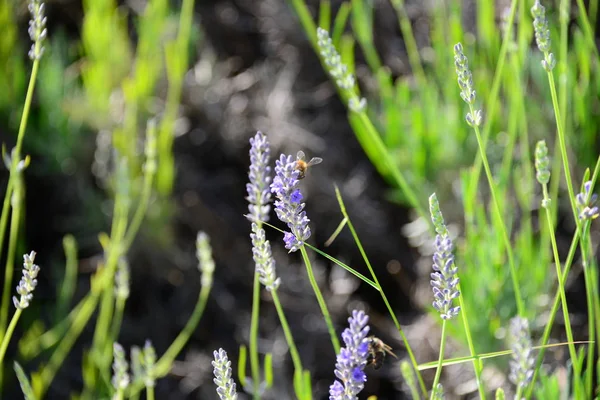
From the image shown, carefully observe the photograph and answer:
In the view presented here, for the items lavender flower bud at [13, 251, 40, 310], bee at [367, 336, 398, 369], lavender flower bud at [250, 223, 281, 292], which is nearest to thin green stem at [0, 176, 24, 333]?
lavender flower bud at [13, 251, 40, 310]

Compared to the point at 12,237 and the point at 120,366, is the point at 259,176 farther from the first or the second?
the point at 12,237

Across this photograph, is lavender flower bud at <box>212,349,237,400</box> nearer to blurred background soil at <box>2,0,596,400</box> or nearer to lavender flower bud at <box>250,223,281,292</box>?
lavender flower bud at <box>250,223,281,292</box>

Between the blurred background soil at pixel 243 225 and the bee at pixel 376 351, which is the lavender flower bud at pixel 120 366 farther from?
the blurred background soil at pixel 243 225

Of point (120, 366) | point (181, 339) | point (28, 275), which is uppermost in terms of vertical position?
point (28, 275)

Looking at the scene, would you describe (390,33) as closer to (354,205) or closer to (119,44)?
(354,205)

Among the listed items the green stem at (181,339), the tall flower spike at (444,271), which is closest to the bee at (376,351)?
the tall flower spike at (444,271)

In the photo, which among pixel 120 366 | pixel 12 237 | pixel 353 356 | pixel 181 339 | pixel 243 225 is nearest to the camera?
Result: pixel 353 356

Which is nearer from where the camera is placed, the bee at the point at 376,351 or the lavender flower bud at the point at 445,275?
the lavender flower bud at the point at 445,275

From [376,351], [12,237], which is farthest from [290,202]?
[12,237]

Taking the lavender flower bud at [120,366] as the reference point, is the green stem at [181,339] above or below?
below

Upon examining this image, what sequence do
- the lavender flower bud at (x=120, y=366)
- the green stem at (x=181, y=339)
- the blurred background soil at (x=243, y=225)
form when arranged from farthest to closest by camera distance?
the blurred background soil at (x=243, y=225)
the green stem at (x=181, y=339)
the lavender flower bud at (x=120, y=366)
